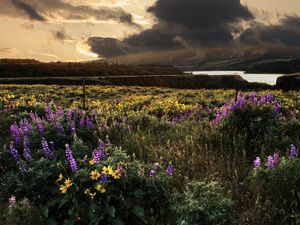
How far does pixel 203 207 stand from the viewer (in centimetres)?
515

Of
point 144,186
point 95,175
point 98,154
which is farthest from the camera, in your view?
point 98,154

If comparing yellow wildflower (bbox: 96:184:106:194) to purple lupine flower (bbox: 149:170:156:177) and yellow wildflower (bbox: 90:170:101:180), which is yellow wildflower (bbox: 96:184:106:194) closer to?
yellow wildflower (bbox: 90:170:101:180)

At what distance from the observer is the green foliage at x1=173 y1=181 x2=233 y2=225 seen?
5059mm

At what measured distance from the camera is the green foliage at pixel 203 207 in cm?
506

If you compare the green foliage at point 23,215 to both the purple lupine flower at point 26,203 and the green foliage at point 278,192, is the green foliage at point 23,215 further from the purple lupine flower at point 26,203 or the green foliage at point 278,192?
the green foliage at point 278,192

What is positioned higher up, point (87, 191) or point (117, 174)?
point (117, 174)

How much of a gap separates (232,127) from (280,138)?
0.92 meters

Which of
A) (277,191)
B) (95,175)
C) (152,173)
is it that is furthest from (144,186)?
(277,191)

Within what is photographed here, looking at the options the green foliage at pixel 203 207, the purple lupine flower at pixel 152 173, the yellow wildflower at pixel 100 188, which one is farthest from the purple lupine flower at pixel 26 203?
the green foliage at pixel 203 207

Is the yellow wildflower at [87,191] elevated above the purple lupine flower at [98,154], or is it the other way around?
the purple lupine flower at [98,154]

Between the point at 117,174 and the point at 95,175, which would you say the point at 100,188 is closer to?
the point at 95,175

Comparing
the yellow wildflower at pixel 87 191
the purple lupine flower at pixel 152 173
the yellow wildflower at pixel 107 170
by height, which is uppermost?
the yellow wildflower at pixel 107 170

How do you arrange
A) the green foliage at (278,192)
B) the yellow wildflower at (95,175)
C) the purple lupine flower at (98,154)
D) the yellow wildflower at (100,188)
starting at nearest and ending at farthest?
the green foliage at (278,192)
the yellow wildflower at (100,188)
the yellow wildflower at (95,175)
the purple lupine flower at (98,154)

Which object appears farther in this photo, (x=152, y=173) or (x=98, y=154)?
(x=98, y=154)
